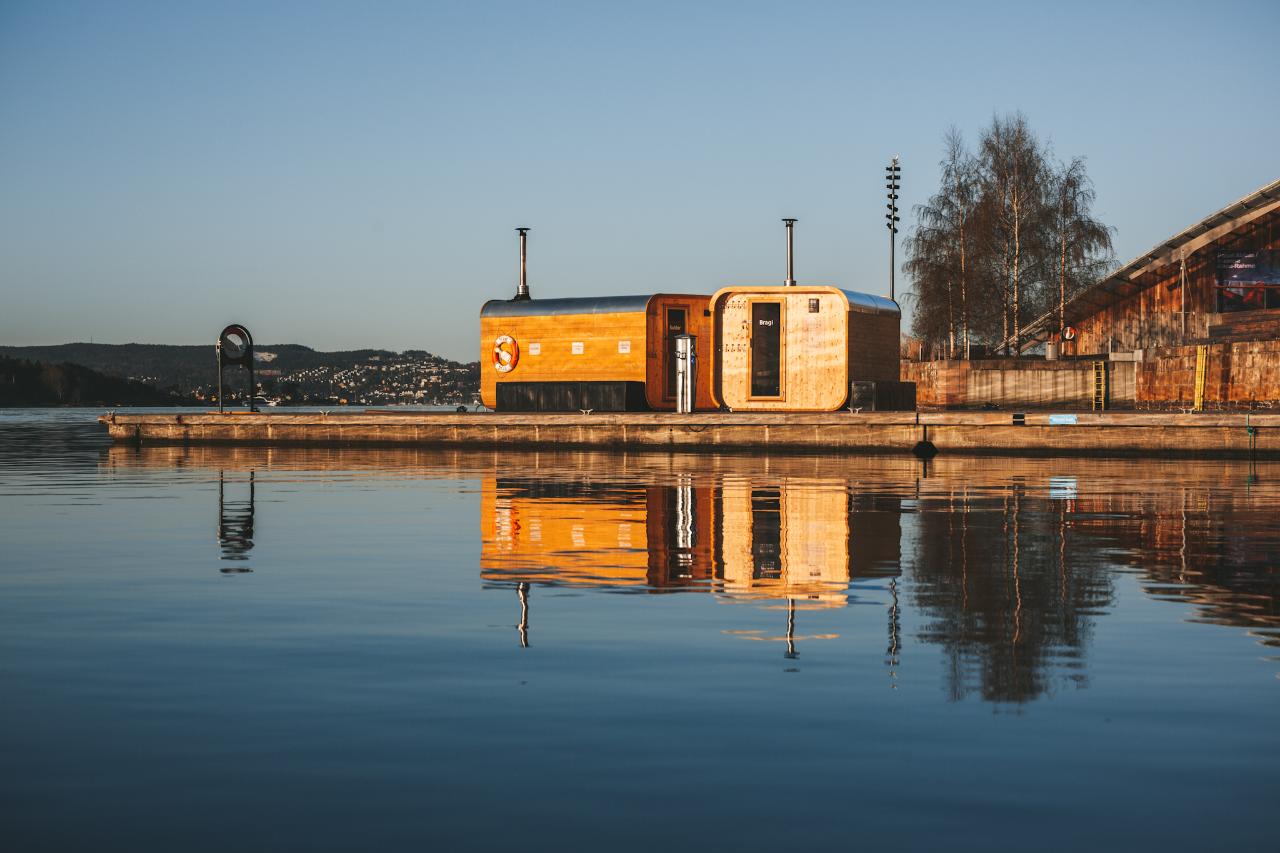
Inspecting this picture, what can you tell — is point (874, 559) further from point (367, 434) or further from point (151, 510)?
point (367, 434)

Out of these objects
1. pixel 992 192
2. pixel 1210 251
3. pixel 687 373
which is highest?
pixel 992 192

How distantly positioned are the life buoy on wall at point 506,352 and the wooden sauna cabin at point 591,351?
0.10 ft

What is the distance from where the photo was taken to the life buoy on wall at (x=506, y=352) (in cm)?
4472

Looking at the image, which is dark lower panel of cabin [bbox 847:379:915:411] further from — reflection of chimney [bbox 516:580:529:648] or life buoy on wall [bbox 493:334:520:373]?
reflection of chimney [bbox 516:580:529:648]

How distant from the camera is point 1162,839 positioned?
4.76 m

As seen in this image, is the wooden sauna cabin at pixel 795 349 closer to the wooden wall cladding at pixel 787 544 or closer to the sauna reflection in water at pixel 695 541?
the sauna reflection in water at pixel 695 541

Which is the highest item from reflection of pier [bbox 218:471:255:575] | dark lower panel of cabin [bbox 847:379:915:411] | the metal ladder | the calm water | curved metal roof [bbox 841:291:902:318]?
curved metal roof [bbox 841:291:902:318]

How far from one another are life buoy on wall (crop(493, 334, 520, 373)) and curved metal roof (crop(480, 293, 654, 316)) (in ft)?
2.70

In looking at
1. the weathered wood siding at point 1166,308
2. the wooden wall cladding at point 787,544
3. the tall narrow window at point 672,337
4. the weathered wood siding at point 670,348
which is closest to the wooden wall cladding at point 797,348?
the weathered wood siding at point 670,348

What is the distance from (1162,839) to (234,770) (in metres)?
3.48

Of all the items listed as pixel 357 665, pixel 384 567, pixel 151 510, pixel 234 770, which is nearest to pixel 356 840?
pixel 234 770

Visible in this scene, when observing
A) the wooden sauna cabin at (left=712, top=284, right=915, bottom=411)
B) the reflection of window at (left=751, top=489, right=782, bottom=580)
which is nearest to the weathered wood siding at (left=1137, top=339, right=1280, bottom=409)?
the wooden sauna cabin at (left=712, top=284, right=915, bottom=411)

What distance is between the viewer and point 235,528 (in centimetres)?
1711

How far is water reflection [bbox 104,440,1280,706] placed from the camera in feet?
29.3
